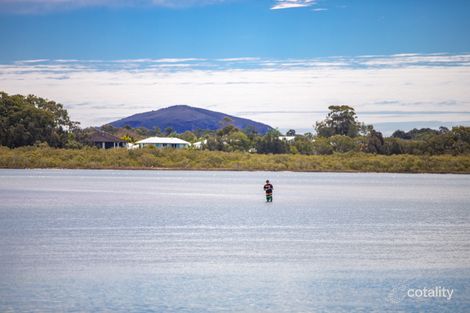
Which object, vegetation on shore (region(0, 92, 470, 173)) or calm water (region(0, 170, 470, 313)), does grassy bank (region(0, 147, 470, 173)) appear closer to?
vegetation on shore (region(0, 92, 470, 173))

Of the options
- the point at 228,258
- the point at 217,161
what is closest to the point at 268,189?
the point at 228,258

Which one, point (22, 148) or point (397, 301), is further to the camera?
point (22, 148)

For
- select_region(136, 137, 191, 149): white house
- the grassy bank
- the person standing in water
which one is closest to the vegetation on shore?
the grassy bank

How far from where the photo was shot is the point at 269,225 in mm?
50469

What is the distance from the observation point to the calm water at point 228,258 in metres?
26.9

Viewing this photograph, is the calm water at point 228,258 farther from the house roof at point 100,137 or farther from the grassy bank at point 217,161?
the house roof at point 100,137

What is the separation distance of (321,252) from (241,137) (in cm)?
12232

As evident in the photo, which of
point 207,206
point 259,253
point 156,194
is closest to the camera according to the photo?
point 259,253

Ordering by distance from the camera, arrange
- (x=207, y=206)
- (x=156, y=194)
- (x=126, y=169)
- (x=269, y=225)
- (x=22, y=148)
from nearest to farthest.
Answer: (x=269, y=225) → (x=207, y=206) → (x=156, y=194) → (x=22, y=148) → (x=126, y=169)

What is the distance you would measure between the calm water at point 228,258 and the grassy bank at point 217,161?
77918mm

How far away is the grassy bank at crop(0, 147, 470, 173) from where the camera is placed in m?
142

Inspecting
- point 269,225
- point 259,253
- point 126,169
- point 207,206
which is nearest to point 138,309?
point 259,253

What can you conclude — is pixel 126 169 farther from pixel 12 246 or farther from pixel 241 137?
pixel 12 246

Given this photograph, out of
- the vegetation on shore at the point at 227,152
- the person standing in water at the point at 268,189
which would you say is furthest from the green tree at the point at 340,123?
the person standing in water at the point at 268,189
